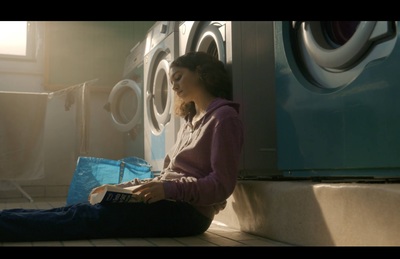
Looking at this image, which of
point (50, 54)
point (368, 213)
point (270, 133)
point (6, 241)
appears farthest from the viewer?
point (50, 54)

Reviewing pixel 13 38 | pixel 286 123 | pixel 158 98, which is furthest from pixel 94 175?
pixel 13 38

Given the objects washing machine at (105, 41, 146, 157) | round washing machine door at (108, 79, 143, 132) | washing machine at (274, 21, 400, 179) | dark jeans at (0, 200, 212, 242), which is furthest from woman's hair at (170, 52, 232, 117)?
round washing machine door at (108, 79, 143, 132)

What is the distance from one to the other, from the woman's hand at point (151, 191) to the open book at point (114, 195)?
2 centimetres

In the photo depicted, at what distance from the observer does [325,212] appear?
3.93 feet

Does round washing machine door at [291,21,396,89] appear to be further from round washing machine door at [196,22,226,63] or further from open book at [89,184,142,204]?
open book at [89,184,142,204]

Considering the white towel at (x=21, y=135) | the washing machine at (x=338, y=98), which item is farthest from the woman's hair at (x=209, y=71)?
the white towel at (x=21, y=135)

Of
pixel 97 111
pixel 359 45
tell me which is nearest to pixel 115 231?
pixel 359 45

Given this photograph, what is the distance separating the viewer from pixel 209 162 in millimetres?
1502

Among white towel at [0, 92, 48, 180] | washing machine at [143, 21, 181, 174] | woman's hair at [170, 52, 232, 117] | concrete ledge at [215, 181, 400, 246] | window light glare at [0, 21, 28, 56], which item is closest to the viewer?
concrete ledge at [215, 181, 400, 246]

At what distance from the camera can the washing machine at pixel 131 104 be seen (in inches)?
123

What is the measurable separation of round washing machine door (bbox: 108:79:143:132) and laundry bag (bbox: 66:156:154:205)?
794 mm

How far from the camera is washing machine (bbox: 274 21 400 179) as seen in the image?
1.04 m

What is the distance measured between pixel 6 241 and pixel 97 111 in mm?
2437
